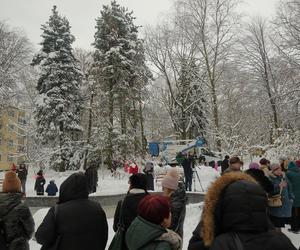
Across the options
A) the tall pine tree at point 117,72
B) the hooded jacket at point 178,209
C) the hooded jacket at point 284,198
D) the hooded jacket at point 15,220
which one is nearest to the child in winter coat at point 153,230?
the hooded jacket at point 178,209

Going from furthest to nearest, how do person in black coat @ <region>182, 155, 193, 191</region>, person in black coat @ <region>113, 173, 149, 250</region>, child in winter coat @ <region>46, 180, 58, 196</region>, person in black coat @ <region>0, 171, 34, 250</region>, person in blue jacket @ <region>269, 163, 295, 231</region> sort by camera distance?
child in winter coat @ <region>46, 180, 58, 196</region> → person in black coat @ <region>182, 155, 193, 191</region> → person in blue jacket @ <region>269, 163, 295, 231</region> → person in black coat @ <region>0, 171, 34, 250</region> → person in black coat @ <region>113, 173, 149, 250</region>

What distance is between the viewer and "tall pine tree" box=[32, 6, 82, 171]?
108ft

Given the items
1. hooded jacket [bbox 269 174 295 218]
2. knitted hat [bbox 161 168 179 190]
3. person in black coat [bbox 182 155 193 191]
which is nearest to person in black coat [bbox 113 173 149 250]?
knitted hat [bbox 161 168 179 190]

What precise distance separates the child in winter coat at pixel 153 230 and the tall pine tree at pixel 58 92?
29158mm

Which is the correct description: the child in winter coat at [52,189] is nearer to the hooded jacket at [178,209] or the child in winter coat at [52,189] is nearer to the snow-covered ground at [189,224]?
the snow-covered ground at [189,224]

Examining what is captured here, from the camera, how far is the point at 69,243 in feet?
13.6

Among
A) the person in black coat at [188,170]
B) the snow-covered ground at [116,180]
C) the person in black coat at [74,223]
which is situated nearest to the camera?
the person in black coat at [74,223]

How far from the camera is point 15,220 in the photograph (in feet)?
16.2

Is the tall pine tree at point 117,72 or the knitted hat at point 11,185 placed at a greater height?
the tall pine tree at point 117,72

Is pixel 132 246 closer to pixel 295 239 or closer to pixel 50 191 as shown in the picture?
pixel 295 239

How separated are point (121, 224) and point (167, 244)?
166 centimetres

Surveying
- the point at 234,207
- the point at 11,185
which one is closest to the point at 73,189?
the point at 11,185

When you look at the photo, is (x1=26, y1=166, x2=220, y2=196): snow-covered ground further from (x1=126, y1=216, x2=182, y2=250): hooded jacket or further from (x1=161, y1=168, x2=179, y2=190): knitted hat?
(x1=126, y1=216, x2=182, y2=250): hooded jacket

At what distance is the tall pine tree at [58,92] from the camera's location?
32.9 meters
